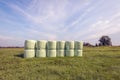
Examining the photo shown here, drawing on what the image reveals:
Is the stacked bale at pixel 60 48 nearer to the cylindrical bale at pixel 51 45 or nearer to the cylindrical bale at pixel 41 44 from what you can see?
the cylindrical bale at pixel 51 45

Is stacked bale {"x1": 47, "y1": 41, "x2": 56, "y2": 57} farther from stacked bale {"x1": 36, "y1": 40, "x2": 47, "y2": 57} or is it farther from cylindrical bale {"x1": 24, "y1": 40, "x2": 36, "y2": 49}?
cylindrical bale {"x1": 24, "y1": 40, "x2": 36, "y2": 49}

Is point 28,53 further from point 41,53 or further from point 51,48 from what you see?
point 51,48

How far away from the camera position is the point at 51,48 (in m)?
15.5

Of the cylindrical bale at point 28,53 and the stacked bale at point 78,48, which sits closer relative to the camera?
the cylindrical bale at point 28,53

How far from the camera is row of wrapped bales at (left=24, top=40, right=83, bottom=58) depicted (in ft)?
48.9

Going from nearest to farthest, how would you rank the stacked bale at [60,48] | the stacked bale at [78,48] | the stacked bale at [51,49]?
the stacked bale at [51,49], the stacked bale at [60,48], the stacked bale at [78,48]

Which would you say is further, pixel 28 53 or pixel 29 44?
pixel 29 44

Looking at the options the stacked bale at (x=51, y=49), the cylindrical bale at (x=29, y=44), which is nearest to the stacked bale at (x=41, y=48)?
the stacked bale at (x=51, y=49)

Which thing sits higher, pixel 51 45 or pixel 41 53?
pixel 51 45

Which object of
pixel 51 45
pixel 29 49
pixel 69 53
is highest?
pixel 51 45

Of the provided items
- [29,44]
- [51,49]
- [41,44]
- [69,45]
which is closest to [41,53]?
[41,44]

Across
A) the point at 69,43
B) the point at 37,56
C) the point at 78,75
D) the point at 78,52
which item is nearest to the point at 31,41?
the point at 37,56

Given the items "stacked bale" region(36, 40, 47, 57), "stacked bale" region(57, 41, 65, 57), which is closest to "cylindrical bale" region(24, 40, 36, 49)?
"stacked bale" region(36, 40, 47, 57)

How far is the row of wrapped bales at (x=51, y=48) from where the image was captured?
48.9 feet
